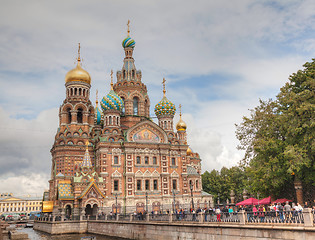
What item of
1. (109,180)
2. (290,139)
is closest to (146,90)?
(109,180)

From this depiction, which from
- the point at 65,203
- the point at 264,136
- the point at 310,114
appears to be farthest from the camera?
the point at 65,203

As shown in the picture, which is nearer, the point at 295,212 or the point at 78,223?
→ the point at 295,212

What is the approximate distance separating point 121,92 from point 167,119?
8804 millimetres

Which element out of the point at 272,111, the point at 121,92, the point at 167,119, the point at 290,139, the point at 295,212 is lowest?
the point at 295,212

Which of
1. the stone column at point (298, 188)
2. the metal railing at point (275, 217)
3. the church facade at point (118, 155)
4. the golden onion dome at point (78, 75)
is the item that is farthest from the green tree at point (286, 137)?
the golden onion dome at point (78, 75)

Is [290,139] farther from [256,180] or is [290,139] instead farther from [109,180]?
[109,180]

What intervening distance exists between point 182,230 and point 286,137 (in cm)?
1167

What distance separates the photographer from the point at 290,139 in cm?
2605

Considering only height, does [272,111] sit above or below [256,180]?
above

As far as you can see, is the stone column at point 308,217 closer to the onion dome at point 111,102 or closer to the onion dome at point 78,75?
the onion dome at point 111,102

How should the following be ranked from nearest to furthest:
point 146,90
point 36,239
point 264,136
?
point 264,136 < point 36,239 < point 146,90

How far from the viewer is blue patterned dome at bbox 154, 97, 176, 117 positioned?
52.3 m

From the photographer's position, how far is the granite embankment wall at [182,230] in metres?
16.7

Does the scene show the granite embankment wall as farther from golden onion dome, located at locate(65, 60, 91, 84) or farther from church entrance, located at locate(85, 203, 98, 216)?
golden onion dome, located at locate(65, 60, 91, 84)
